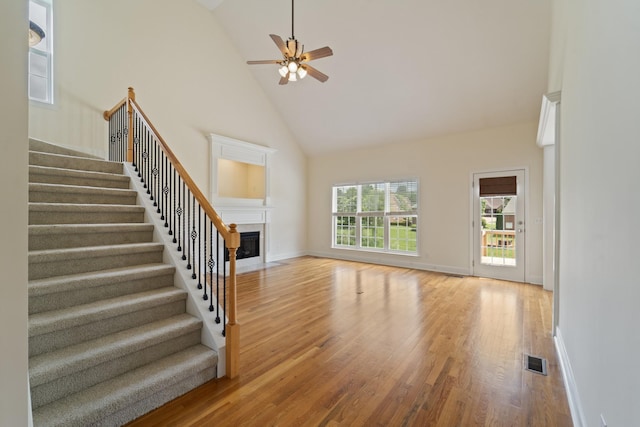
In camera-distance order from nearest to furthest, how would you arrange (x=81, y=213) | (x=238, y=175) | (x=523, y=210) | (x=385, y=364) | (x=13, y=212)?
(x=13, y=212), (x=385, y=364), (x=81, y=213), (x=523, y=210), (x=238, y=175)

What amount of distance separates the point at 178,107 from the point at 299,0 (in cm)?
294

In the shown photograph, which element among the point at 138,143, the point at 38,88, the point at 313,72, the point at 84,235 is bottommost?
the point at 84,235

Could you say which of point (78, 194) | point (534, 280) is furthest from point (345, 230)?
point (78, 194)

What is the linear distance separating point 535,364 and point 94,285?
12.1 ft

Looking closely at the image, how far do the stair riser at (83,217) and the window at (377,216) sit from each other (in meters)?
5.28

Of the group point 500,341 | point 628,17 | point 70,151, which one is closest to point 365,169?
point 500,341

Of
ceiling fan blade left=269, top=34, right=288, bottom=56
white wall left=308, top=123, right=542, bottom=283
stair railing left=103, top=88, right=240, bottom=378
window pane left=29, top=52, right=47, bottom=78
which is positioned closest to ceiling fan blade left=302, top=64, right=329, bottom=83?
ceiling fan blade left=269, top=34, right=288, bottom=56

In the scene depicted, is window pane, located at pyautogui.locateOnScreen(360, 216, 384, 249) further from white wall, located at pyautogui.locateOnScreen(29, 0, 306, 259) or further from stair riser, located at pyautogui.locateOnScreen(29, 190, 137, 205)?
stair riser, located at pyautogui.locateOnScreen(29, 190, 137, 205)

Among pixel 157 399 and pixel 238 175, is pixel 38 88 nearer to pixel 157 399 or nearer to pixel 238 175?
pixel 238 175

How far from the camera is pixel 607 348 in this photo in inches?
50.9

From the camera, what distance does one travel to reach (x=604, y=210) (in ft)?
4.55

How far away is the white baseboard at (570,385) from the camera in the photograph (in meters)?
1.73

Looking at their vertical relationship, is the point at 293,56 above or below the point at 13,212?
above

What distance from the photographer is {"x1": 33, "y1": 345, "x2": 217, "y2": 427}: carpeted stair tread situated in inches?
62.0
